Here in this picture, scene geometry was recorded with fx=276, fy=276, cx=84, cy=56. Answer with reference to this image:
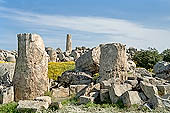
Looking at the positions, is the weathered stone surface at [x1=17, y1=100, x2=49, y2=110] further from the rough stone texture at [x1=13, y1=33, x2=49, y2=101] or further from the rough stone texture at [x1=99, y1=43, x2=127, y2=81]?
the rough stone texture at [x1=99, y1=43, x2=127, y2=81]

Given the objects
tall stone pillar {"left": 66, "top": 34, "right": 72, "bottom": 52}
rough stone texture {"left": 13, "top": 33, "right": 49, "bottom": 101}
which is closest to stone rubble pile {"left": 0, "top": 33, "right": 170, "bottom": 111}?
rough stone texture {"left": 13, "top": 33, "right": 49, "bottom": 101}

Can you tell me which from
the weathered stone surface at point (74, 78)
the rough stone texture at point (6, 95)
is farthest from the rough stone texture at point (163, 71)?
the rough stone texture at point (6, 95)

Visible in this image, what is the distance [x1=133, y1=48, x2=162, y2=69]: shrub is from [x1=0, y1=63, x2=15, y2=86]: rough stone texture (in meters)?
15.0

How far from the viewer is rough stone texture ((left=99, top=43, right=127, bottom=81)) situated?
48.4ft

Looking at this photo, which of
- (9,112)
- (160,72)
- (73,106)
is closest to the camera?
(9,112)

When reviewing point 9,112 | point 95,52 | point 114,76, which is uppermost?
point 95,52

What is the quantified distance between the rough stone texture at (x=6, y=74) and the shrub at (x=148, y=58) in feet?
49.1

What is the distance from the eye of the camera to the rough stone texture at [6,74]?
1661 centimetres

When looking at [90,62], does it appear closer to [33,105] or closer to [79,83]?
[79,83]

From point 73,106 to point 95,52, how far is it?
730 cm

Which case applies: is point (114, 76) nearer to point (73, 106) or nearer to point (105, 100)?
point (105, 100)

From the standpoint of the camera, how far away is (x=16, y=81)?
13.4 metres

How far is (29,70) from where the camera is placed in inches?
521

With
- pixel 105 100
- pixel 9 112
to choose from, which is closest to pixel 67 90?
pixel 105 100
